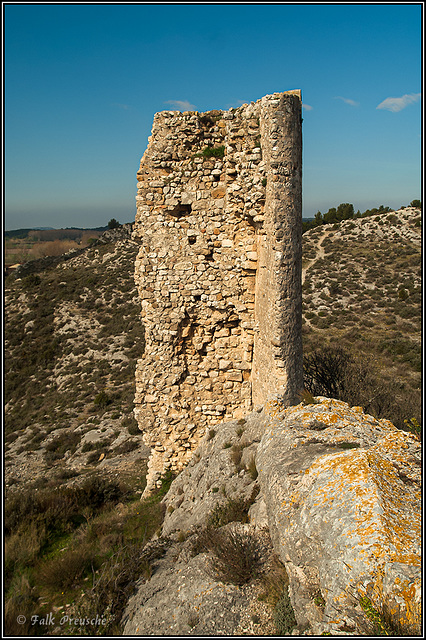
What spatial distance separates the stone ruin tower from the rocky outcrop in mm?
1318

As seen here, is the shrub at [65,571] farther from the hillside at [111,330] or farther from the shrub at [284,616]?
the hillside at [111,330]

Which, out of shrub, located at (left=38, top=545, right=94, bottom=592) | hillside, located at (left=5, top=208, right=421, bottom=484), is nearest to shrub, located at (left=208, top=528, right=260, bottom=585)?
shrub, located at (left=38, top=545, right=94, bottom=592)

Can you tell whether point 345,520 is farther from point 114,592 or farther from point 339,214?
point 339,214

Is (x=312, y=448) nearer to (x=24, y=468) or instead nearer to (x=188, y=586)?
(x=188, y=586)

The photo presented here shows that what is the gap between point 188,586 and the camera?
397 cm

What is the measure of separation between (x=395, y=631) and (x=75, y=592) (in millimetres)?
4400

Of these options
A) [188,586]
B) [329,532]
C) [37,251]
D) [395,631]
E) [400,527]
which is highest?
[37,251]

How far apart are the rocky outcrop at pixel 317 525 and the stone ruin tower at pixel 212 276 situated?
4.32 ft

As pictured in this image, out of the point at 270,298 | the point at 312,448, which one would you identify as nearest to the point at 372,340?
the point at 270,298

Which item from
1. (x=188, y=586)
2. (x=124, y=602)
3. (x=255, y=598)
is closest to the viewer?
(x=255, y=598)

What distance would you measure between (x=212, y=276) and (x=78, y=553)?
16.1ft

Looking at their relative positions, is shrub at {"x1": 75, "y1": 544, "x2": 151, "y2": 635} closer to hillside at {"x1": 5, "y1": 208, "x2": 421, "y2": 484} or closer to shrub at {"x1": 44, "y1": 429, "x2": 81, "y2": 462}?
hillside at {"x1": 5, "y1": 208, "x2": 421, "y2": 484}

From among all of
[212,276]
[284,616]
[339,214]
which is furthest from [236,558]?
[339,214]

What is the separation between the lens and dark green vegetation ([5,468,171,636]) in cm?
427
